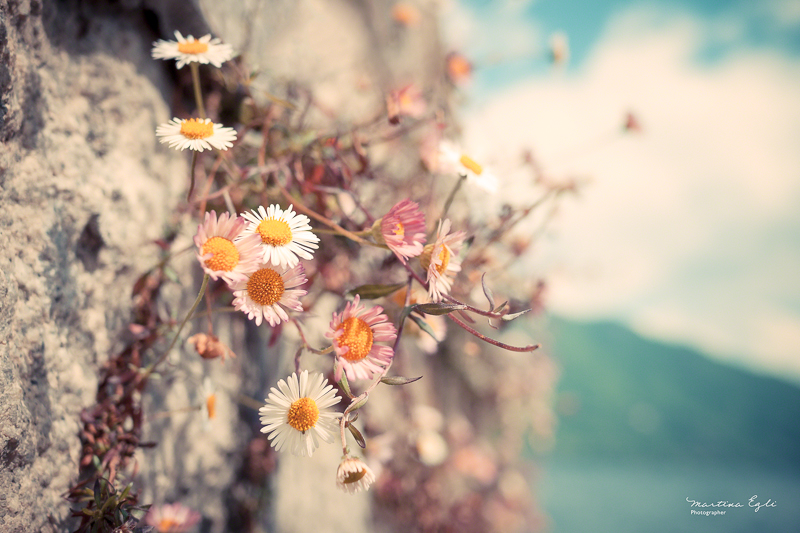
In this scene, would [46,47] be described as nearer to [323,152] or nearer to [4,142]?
[4,142]

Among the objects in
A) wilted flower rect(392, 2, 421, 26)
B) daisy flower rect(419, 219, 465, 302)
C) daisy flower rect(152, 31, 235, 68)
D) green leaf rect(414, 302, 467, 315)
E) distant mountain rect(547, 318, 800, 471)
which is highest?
distant mountain rect(547, 318, 800, 471)

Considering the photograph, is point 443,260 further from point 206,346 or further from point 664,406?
point 664,406

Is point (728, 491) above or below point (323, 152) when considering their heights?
above

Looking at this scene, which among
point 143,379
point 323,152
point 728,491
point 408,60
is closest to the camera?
point 143,379

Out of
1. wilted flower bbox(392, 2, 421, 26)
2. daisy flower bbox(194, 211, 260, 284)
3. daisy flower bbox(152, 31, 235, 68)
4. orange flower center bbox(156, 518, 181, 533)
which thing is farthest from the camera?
wilted flower bbox(392, 2, 421, 26)

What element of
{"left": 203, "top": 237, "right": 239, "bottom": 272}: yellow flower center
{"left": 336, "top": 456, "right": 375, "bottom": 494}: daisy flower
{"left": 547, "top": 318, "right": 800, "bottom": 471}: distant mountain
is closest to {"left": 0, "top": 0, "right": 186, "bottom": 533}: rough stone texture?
{"left": 203, "top": 237, "right": 239, "bottom": 272}: yellow flower center

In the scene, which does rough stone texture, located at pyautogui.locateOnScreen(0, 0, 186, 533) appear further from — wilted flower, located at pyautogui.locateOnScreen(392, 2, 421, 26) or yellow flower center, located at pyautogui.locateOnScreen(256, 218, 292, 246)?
wilted flower, located at pyautogui.locateOnScreen(392, 2, 421, 26)

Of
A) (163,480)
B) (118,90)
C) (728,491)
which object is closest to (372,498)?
(163,480)
